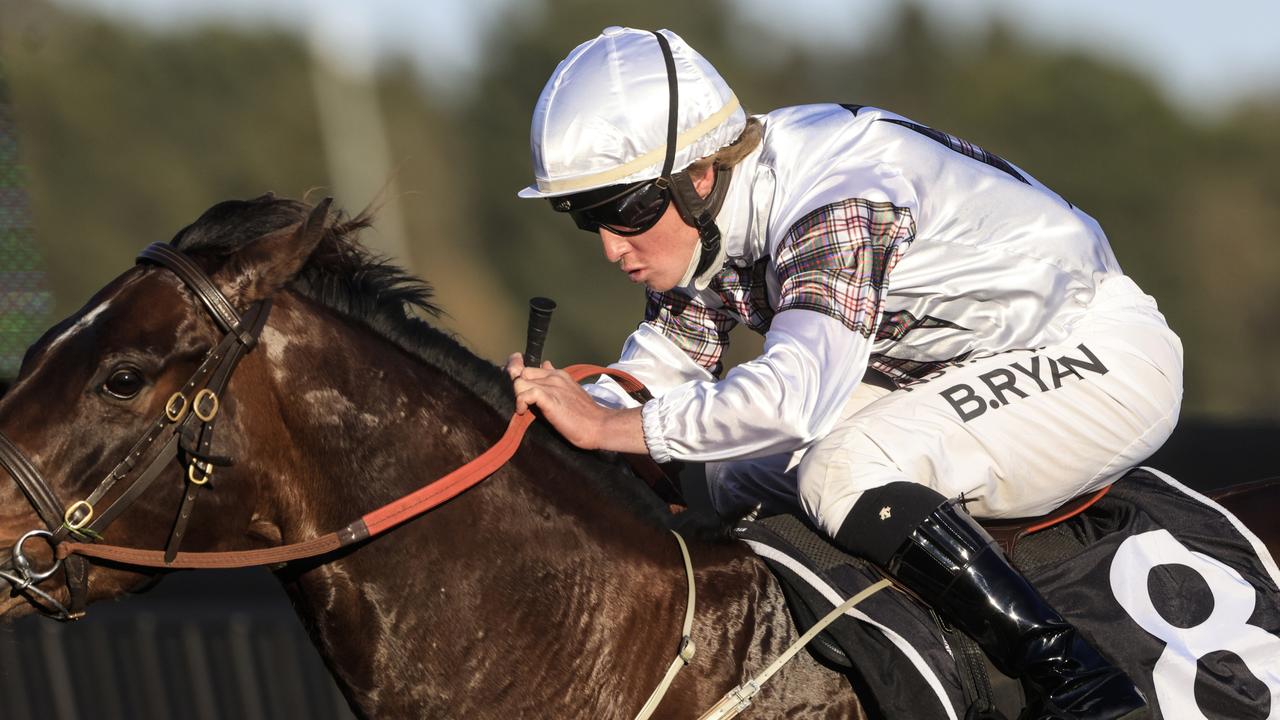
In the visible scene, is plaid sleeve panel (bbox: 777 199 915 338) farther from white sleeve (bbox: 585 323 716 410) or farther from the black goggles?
white sleeve (bbox: 585 323 716 410)

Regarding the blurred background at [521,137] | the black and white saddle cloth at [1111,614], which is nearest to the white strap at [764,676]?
the black and white saddle cloth at [1111,614]

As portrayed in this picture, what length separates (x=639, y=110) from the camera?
2.80 meters

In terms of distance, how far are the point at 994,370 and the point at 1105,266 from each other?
0.37 m

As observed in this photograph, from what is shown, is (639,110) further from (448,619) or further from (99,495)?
(99,495)

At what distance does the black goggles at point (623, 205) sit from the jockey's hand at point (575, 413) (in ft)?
1.06

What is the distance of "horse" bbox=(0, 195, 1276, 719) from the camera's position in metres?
2.49

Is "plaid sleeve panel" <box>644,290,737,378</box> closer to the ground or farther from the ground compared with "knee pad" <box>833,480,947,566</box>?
farther from the ground

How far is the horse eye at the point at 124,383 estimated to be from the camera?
248 centimetres

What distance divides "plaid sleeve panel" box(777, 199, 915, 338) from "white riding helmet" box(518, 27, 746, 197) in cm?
32

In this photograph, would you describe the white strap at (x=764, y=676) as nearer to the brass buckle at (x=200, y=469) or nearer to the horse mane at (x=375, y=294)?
the horse mane at (x=375, y=294)

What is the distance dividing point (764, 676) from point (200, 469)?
1.13 metres

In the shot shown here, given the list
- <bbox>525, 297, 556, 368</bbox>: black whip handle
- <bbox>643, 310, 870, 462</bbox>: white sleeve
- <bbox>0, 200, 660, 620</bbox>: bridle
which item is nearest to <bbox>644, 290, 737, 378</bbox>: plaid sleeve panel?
<bbox>525, 297, 556, 368</bbox>: black whip handle

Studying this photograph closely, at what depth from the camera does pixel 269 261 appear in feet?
8.58

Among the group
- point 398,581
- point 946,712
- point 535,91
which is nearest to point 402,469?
point 398,581
